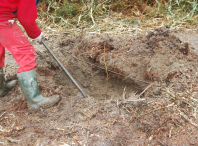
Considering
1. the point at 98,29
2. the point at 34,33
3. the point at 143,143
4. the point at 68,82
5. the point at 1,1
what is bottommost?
the point at 68,82

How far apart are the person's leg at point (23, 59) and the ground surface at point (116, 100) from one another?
20cm

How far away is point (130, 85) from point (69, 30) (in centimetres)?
239

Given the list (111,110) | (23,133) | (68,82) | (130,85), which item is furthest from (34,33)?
(130,85)

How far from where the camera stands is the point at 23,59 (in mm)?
2229

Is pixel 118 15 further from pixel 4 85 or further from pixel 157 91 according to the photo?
pixel 4 85

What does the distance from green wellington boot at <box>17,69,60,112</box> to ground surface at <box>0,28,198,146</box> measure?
10 centimetres

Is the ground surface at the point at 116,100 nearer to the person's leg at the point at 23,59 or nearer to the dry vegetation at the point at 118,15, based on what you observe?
the person's leg at the point at 23,59

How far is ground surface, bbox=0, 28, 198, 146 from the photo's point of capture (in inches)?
78.5

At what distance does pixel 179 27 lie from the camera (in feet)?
15.2

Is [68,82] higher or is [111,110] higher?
[111,110]

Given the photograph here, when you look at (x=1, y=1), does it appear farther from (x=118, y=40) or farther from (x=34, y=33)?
(x=118, y=40)

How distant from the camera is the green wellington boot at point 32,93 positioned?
7.40 feet

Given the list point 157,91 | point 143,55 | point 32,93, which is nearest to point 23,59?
point 32,93

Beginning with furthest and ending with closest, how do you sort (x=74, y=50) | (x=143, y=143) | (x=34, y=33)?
(x=74, y=50) → (x=34, y=33) → (x=143, y=143)
